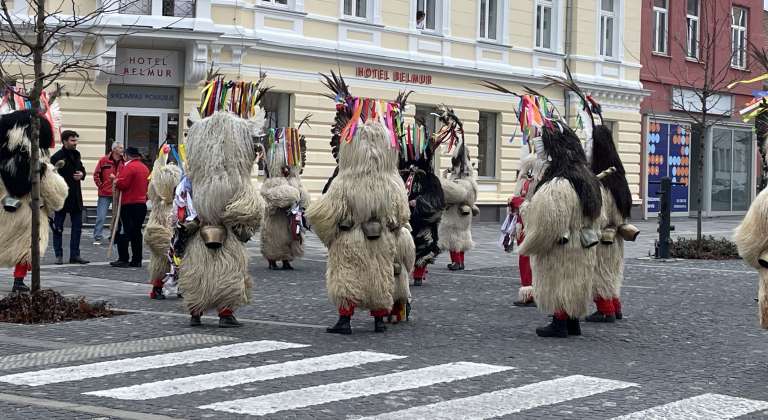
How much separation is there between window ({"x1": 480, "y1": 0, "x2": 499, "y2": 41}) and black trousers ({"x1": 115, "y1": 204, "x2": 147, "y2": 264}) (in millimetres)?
16914

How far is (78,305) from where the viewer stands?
11164 millimetres

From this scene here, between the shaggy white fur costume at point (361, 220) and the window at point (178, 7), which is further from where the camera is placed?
the window at point (178, 7)

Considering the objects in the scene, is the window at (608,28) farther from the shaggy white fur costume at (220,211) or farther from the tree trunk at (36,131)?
the shaggy white fur costume at (220,211)

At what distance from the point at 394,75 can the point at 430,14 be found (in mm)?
2319

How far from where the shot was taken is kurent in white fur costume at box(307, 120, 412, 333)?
1017 cm

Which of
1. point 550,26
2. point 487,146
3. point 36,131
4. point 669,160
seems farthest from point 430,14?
point 36,131

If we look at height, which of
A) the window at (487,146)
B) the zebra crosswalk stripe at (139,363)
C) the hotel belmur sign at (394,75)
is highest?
the hotel belmur sign at (394,75)

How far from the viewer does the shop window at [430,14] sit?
98.8 ft

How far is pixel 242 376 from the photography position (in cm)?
816


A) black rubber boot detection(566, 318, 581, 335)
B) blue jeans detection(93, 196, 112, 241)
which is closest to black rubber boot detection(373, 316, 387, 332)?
black rubber boot detection(566, 318, 581, 335)

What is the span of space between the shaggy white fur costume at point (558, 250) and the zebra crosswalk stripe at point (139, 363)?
208cm

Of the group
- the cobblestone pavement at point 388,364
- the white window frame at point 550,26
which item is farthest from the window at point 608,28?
the cobblestone pavement at point 388,364

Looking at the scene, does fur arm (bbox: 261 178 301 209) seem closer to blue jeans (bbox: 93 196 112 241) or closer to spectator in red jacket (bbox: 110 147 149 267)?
spectator in red jacket (bbox: 110 147 149 267)

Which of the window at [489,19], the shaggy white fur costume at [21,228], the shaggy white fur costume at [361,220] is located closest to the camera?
the shaggy white fur costume at [361,220]
